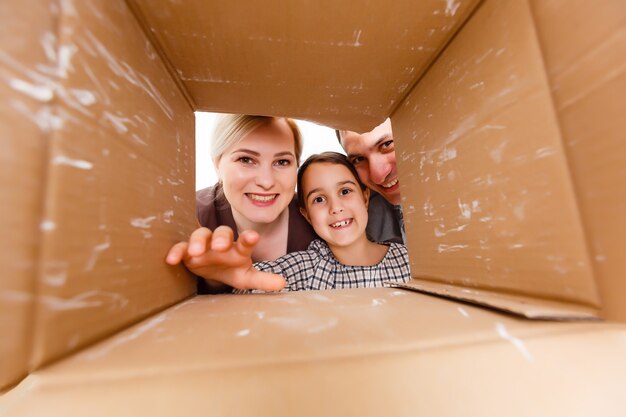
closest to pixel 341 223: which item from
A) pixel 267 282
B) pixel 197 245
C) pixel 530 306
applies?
pixel 267 282

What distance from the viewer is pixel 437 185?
44 cm

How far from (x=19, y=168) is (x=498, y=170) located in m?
0.40

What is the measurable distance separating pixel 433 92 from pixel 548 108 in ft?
0.64

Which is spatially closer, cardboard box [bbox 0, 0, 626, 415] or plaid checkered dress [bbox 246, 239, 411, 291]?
cardboard box [bbox 0, 0, 626, 415]

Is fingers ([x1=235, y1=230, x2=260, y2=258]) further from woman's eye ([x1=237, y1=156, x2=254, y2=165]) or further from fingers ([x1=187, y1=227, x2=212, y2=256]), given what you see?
woman's eye ([x1=237, y1=156, x2=254, y2=165])

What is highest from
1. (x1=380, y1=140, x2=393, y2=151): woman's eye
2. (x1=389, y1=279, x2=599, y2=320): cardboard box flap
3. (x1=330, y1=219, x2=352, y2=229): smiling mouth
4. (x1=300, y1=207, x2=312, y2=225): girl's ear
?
(x1=380, y1=140, x2=393, y2=151): woman's eye

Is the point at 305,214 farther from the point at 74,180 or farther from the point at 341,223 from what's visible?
the point at 74,180

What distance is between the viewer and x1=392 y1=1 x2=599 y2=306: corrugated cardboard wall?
258mm

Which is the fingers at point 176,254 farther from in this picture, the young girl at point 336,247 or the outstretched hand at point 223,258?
the young girl at point 336,247

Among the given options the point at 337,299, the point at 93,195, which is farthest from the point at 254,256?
the point at 93,195

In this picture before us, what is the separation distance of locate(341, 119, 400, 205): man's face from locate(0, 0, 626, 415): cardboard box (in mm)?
634

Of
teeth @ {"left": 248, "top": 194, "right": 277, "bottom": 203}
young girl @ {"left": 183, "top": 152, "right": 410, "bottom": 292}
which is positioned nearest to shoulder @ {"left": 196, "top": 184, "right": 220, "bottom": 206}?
teeth @ {"left": 248, "top": 194, "right": 277, "bottom": 203}

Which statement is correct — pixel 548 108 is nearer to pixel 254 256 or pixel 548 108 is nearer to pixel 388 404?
pixel 388 404

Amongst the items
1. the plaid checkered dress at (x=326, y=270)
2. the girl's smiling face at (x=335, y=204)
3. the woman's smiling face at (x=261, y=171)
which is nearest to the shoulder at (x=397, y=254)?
the plaid checkered dress at (x=326, y=270)
